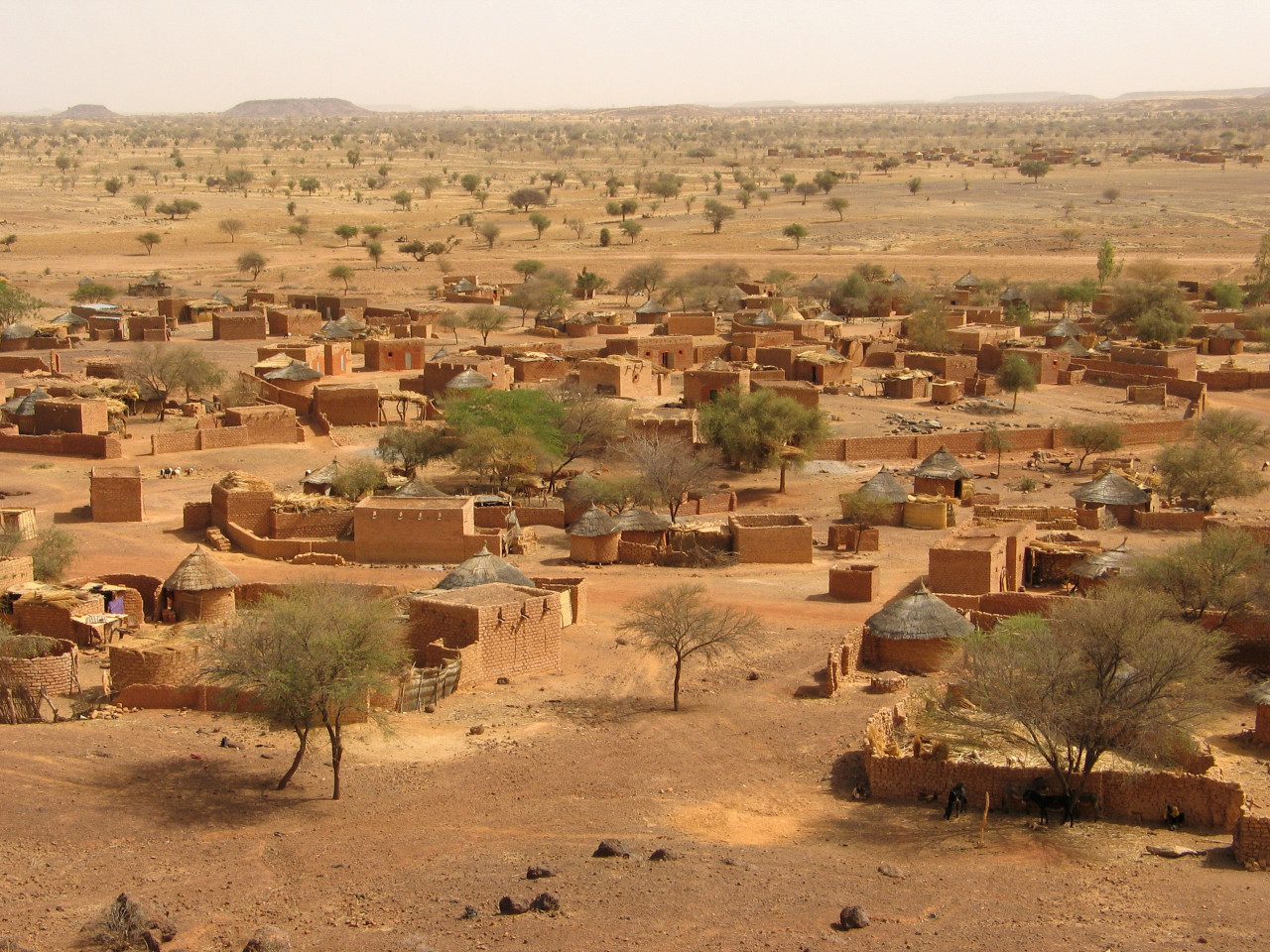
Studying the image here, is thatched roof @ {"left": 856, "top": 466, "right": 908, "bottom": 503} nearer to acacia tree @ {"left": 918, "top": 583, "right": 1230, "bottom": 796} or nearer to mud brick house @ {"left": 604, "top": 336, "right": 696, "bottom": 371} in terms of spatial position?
acacia tree @ {"left": 918, "top": 583, "right": 1230, "bottom": 796}

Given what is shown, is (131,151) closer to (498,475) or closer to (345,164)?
(345,164)

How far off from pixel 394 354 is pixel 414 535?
21.2 metres

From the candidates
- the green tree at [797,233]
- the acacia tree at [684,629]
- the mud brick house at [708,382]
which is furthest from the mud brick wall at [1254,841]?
the green tree at [797,233]

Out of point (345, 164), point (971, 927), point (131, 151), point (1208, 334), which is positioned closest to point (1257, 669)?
point (971, 927)

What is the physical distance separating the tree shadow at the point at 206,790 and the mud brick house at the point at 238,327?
1487 inches

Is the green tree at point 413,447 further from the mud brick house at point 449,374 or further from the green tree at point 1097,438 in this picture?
the green tree at point 1097,438

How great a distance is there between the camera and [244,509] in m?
28.0

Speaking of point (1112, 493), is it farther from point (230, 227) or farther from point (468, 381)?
point (230, 227)

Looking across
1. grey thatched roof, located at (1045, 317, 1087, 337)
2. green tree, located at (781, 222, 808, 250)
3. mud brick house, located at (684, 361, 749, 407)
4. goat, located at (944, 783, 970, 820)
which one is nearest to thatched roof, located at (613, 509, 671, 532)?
goat, located at (944, 783, 970, 820)

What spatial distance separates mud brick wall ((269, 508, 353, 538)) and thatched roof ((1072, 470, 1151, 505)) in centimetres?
1465

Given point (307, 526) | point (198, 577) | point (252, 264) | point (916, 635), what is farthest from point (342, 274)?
point (916, 635)

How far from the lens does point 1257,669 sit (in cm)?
2148

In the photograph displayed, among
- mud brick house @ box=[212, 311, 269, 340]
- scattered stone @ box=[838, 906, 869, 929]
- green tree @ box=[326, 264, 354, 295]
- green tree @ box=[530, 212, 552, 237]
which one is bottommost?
scattered stone @ box=[838, 906, 869, 929]

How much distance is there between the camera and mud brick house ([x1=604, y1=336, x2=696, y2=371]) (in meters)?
47.2
